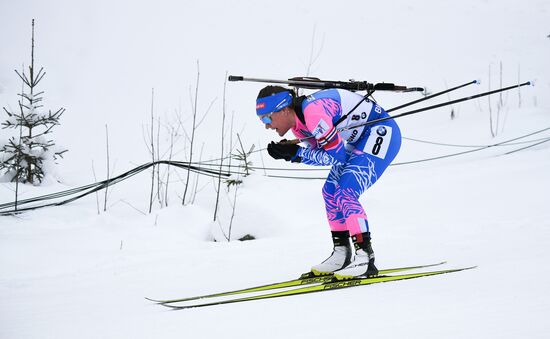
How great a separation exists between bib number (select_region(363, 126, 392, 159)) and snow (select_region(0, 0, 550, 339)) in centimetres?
87

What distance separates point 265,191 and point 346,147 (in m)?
3.95

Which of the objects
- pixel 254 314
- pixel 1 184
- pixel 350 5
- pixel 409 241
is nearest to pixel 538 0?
pixel 350 5

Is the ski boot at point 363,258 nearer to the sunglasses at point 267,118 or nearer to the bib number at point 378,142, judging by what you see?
the bib number at point 378,142

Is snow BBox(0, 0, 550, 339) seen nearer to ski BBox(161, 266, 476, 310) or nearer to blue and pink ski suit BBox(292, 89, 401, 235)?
ski BBox(161, 266, 476, 310)

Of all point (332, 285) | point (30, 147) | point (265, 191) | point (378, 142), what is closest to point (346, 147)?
point (378, 142)

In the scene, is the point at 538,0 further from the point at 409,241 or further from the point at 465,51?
the point at 409,241

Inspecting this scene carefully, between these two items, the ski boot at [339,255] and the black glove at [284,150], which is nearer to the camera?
the black glove at [284,150]

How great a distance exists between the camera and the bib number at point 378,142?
3.72 meters

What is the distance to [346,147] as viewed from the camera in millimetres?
3855

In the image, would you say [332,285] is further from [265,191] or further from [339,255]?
[265,191]

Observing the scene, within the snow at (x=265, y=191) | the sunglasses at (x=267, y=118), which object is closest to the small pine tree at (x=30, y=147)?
the snow at (x=265, y=191)

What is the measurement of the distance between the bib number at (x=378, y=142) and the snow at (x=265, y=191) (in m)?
0.87

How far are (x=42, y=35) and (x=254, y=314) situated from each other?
52.6ft

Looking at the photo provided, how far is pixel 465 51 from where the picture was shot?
16.9 metres
